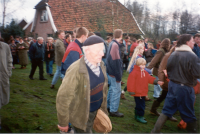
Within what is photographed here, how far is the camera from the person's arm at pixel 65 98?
1.90 meters

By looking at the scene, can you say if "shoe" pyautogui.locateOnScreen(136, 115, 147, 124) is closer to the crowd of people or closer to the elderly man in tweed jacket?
the crowd of people

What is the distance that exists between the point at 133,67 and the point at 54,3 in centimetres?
1786

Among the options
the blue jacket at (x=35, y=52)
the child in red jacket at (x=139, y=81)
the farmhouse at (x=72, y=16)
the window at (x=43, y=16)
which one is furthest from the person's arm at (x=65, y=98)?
the window at (x=43, y=16)

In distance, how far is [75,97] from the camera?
2.07 m

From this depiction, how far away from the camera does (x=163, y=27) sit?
2945 cm

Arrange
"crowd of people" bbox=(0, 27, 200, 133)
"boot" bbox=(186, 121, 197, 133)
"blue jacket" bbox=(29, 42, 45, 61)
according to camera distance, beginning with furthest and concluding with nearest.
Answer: "blue jacket" bbox=(29, 42, 45, 61) → "boot" bbox=(186, 121, 197, 133) → "crowd of people" bbox=(0, 27, 200, 133)

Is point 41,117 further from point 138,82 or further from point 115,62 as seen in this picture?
point 138,82

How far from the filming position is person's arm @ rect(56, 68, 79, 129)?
1901 millimetres

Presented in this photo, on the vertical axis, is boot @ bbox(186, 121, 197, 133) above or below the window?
below

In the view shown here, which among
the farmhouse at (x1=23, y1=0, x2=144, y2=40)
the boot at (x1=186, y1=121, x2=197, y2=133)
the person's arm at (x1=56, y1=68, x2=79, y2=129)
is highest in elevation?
the farmhouse at (x1=23, y1=0, x2=144, y2=40)

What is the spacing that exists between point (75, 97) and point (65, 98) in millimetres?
179

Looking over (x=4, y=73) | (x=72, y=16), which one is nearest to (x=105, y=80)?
(x=4, y=73)

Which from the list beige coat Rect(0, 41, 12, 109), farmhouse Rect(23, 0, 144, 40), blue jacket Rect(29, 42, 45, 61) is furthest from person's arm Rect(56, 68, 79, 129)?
farmhouse Rect(23, 0, 144, 40)

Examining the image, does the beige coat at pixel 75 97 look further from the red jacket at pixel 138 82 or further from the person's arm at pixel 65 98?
the red jacket at pixel 138 82
